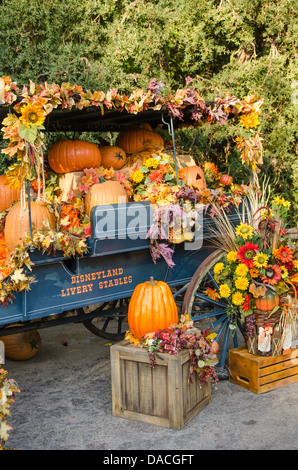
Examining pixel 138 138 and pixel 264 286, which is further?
pixel 138 138

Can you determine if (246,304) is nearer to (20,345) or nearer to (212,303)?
(212,303)

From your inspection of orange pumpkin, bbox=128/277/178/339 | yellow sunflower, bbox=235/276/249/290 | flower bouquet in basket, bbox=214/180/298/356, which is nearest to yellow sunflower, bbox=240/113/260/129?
flower bouquet in basket, bbox=214/180/298/356

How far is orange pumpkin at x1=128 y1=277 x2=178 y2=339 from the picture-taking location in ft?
12.0

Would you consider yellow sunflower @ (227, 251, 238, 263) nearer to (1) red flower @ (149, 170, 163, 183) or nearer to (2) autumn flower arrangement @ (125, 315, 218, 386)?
(2) autumn flower arrangement @ (125, 315, 218, 386)

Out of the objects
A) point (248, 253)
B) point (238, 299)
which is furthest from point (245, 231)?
point (238, 299)

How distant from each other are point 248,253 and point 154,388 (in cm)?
139

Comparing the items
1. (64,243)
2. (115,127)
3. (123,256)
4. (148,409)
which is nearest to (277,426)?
(148,409)

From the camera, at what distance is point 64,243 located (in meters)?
A: 3.55

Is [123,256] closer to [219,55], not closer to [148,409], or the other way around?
[148,409]

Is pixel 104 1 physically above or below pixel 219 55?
above

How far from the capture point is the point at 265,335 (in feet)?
12.9

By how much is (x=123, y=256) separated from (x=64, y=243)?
0.64 metres

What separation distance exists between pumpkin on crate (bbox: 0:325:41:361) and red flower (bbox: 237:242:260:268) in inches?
95.0

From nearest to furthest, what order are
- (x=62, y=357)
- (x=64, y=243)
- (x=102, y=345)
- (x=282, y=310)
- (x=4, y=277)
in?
(x=4, y=277), (x=64, y=243), (x=282, y=310), (x=62, y=357), (x=102, y=345)
